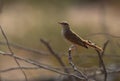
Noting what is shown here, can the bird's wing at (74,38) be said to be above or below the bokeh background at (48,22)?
above

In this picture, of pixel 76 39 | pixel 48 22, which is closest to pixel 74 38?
pixel 76 39

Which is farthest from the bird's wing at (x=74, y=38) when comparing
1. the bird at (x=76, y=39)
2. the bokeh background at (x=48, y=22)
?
the bokeh background at (x=48, y=22)

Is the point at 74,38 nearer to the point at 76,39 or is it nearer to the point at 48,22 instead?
the point at 76,39

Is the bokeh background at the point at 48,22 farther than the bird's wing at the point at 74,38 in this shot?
Yes

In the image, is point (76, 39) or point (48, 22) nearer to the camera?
point (76, 39)

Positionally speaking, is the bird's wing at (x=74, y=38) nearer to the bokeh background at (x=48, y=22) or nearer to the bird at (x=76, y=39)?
the bird at (x=76, y=39)

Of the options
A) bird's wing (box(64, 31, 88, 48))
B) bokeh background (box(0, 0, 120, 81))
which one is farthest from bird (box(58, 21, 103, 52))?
bokeh background (box(0, 0, 120, 81))

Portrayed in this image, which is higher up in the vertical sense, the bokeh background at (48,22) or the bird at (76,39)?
the bird at (76,39)

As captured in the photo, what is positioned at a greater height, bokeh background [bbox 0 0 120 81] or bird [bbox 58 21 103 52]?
bird [bbox 58 21 103 52]

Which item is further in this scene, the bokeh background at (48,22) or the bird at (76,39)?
the bokeh background at (48,22)

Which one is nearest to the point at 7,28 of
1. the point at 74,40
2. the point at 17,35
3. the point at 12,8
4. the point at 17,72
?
the point at 17,35

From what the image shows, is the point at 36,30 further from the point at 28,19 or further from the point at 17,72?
the point at 17,72

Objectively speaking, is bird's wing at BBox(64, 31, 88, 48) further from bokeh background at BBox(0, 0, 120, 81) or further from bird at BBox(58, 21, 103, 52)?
bokeh background at BBox(0, 0, 120, 81)
